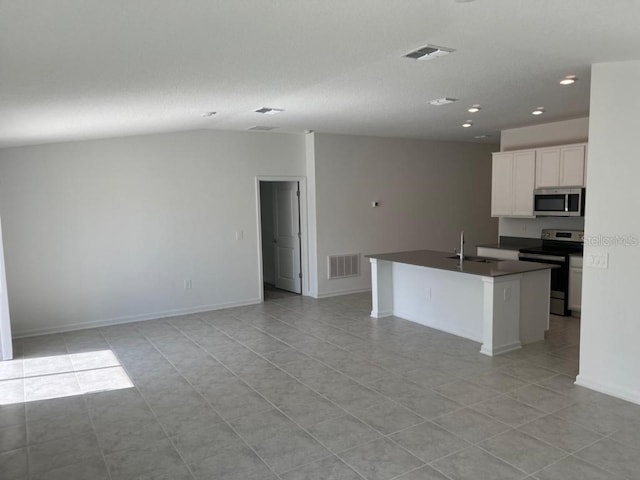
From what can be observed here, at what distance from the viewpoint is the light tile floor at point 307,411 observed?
2.81 m

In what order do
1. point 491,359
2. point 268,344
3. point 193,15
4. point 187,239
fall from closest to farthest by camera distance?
point 193,15
point 491,359
point 268,344
point 187,239

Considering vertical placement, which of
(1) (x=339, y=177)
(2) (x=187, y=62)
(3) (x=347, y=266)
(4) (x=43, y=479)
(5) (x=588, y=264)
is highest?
(2) (x=187, y=62)

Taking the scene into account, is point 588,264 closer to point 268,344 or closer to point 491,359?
point 491,359

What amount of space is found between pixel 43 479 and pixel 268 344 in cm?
271

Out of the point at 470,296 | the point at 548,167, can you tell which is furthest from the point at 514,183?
the point at 470,296

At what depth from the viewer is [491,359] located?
4590mm

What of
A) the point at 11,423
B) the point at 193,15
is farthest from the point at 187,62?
the point at 11,423

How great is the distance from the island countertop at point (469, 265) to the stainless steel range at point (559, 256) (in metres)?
0.71

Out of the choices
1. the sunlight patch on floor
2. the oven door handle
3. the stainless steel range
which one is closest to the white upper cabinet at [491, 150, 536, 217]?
the stainless steel range

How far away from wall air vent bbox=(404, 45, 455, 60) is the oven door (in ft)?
12.8

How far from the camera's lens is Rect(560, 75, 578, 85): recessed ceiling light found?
161 inches

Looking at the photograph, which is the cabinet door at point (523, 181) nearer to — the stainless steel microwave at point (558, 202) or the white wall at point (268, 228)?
the stainless steel microwave at point (558, 202)

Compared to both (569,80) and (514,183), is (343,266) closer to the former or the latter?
(514,183)

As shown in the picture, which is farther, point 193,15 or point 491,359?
point 491,359
